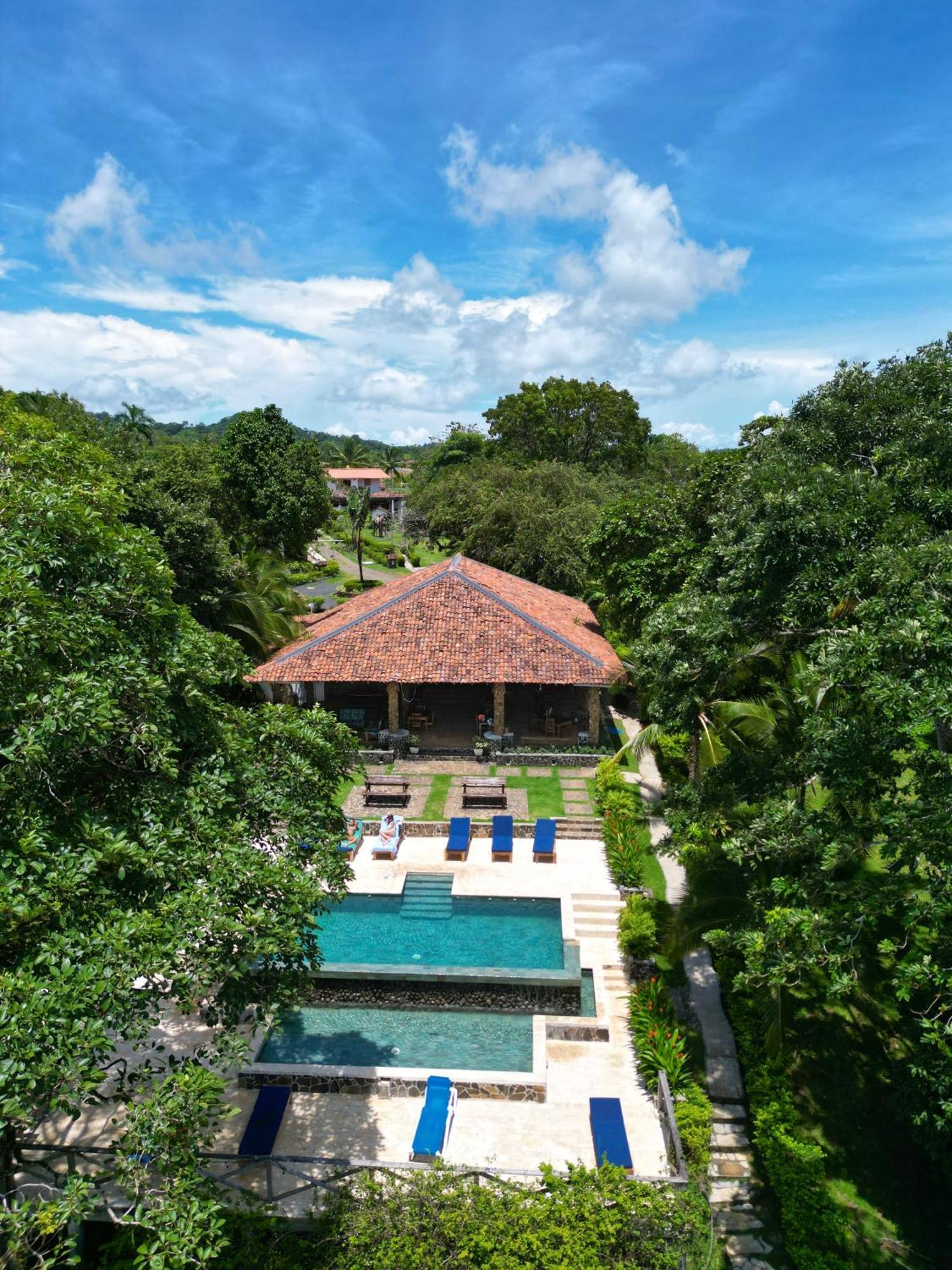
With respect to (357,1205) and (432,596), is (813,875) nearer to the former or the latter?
(357,1205)

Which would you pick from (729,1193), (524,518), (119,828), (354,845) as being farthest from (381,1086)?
(524,518)

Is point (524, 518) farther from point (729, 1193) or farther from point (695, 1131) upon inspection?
point (729, 1193)

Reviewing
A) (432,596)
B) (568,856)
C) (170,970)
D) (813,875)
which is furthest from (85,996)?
(432,596)

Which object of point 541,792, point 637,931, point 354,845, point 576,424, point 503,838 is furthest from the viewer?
point 576,424

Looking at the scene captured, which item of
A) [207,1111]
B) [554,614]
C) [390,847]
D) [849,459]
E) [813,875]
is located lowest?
[390,847]

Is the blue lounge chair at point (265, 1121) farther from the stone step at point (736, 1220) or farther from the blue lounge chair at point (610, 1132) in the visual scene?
the stone step at point (736, 1220)

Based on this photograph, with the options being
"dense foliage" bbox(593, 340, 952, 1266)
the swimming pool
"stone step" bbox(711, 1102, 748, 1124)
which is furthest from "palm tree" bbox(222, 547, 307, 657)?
"stone step" bbox(711, 1102, 748, 1124)
